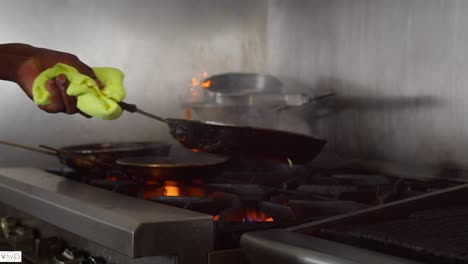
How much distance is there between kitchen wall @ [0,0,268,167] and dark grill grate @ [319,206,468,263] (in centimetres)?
115

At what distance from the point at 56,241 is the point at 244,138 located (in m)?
0.43

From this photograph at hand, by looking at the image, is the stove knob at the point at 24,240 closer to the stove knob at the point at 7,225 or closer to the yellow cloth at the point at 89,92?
the stove knob at the point at 7,225

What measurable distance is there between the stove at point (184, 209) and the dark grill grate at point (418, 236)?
3cm

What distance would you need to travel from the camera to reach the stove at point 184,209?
0.88m

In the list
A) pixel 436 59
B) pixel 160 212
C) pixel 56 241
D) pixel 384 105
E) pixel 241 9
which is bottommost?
pixel 56 241

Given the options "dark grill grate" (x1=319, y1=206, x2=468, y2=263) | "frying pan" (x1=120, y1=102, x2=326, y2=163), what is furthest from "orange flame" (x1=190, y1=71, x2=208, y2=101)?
"dark grill grate" (x1=319, y1=206, x2=468, y2=263)

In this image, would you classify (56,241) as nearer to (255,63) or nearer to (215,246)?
(215,246)

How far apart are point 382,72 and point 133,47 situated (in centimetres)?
79

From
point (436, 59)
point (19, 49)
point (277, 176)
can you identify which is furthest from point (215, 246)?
point (436, 59)

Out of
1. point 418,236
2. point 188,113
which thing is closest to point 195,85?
point 188,113

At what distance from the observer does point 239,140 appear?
1237 mm

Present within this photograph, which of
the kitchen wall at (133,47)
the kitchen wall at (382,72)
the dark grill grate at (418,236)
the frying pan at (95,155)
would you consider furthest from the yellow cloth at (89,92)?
the kitchen wall at (382,72)

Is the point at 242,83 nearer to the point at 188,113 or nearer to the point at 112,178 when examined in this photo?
the point at 188,113

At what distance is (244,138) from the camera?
1.24 m
